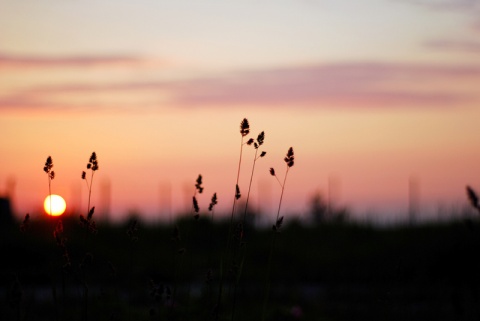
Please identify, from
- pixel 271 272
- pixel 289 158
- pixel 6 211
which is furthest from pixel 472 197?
pixel 6 211

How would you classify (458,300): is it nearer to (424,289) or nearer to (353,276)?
(424,289)

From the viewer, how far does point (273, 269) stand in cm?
1163

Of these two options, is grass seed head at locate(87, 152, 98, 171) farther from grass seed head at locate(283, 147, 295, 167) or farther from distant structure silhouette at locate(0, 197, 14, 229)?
distant structure silhouette at locate(0, 197, 14, 229)

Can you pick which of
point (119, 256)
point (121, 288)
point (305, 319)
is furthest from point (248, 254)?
point (305, 319)

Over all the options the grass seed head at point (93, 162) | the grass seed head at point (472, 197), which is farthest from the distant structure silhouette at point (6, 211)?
the grass seed head at point (472, 197)

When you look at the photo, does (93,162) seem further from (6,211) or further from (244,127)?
(6,211)

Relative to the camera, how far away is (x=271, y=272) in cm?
1154

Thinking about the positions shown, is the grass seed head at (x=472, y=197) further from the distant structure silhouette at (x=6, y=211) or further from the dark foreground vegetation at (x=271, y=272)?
the distant structure silhouette at (x=6, y=211)

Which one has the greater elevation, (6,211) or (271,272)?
(6,211)

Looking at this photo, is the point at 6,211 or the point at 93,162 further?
the point at 6,211

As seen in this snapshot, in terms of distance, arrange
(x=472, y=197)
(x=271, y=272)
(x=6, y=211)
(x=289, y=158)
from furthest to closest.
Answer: (x=6, y=211) < (x=271, y=272) < (x=289, y=158) < (x=472, y=197)

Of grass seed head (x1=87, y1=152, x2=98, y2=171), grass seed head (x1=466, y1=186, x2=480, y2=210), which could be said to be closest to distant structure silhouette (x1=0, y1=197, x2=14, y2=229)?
grass seed head (x1=87, y1=152, x2=98, y2=171)

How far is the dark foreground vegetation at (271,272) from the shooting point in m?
7.00

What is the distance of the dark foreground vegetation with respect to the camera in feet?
23.0
